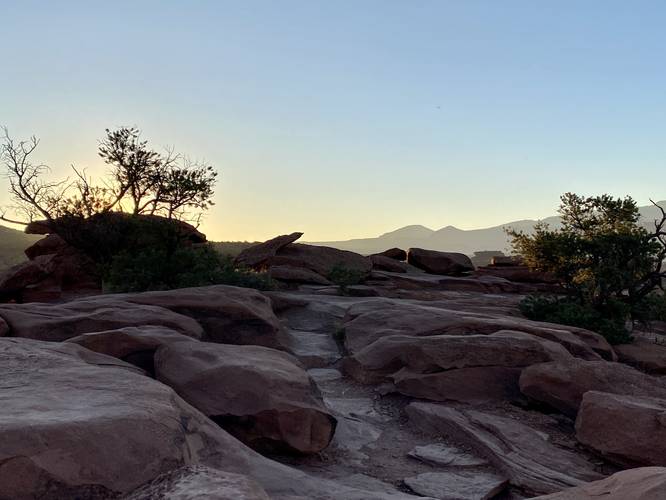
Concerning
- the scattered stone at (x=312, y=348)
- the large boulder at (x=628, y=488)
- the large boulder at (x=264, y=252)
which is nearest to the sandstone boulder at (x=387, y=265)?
the large boulder at (x=264, y=252)

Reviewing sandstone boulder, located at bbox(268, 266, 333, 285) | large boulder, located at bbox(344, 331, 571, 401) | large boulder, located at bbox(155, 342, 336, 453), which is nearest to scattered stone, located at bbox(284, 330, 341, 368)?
large boulder, located at bbox(344, 331, 571, 401)

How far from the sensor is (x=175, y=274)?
63.8ft

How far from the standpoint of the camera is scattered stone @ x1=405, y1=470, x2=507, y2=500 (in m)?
6.59

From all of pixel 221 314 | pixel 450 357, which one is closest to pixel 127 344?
pixel 221 314

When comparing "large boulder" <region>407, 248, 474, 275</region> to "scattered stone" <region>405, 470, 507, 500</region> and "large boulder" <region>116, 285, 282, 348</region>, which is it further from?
"scattered stone" <region>405, 470, 507, 500</region>

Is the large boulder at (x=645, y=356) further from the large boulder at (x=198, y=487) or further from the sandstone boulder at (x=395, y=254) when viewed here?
the sandstone boulder at (x=395, y=254)

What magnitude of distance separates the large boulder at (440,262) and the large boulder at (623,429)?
2329 cm

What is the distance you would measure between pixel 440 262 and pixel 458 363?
853 inches

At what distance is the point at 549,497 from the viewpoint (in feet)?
14.1

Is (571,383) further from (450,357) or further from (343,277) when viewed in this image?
(343,277)

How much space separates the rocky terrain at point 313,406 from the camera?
409 centimetres

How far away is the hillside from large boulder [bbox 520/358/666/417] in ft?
168

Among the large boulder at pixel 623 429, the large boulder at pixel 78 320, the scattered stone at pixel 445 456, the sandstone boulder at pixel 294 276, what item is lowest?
the scattered stone at pixel 445 456

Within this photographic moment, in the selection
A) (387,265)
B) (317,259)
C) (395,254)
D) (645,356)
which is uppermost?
(395,254)
